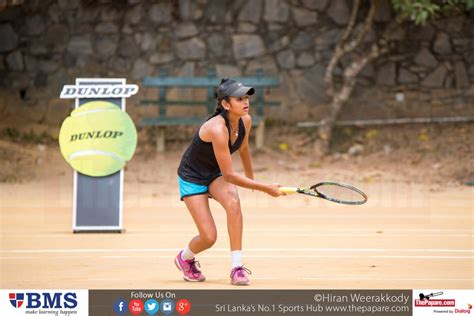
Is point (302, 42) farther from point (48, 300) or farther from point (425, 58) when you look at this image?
point (48, 300)

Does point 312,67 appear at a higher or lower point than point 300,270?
higher

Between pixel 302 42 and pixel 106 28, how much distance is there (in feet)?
11.0

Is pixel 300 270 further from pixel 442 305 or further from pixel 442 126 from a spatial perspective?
pixel 442 126

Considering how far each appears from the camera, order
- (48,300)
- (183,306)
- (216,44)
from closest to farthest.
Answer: (48,300) → (183,306) → (216,44)

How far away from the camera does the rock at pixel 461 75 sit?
1898 centimetres

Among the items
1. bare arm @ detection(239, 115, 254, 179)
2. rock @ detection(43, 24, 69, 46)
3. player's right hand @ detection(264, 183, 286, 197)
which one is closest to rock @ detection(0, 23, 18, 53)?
rock @ detection(43, 24, 69, 46)

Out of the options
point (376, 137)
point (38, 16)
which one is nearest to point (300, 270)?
point (376, 137)

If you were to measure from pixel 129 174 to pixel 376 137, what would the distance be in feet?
13.7

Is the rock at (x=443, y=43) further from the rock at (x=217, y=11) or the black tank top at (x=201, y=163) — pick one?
the black tank top at (x=201, y=163)

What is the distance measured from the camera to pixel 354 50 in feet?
62.5

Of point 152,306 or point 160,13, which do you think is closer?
point 152,306

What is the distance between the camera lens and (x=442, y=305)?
331 inches

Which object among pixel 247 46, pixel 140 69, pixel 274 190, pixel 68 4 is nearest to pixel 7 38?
pixel 68 4

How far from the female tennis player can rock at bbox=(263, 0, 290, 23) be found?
9667 mm
